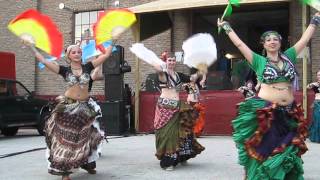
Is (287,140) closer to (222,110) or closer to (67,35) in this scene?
(222,110)

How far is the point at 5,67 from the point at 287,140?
11704 millimetres

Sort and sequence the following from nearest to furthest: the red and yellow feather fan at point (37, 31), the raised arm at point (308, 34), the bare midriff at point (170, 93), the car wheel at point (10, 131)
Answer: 1. the raised arm at point (308, 34)
2. the red and yellow feather fan at point (37, 31)
3. the bare midriff at point (170, 93)
4. the car wheel at point (10, 131)

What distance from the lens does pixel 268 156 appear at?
5395 millimetres

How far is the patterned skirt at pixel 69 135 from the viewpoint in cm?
660

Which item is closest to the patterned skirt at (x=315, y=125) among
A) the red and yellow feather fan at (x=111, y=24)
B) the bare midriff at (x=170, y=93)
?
the bare midriff at (x=170, y=93)

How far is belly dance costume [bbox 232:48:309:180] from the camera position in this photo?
530 cm

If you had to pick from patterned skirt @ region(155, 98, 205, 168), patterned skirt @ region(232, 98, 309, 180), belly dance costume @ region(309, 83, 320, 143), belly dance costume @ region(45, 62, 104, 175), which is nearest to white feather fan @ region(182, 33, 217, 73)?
patterned skirt @ region(155, 98, 205, 168)

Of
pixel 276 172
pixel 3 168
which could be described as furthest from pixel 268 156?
pixel 3 168

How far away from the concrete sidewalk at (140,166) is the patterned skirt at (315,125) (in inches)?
29.1

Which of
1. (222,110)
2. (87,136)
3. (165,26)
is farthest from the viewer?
(165,26)

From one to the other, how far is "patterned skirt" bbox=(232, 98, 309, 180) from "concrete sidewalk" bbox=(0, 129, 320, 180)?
4.81ft

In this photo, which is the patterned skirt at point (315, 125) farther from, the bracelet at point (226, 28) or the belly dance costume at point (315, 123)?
the bracelet at point (226, 28)

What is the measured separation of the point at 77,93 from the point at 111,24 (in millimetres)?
972

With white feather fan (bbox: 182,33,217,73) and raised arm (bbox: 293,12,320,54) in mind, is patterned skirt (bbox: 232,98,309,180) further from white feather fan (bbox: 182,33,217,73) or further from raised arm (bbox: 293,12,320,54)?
white feather fan (bbox: 182,33,217,73)
